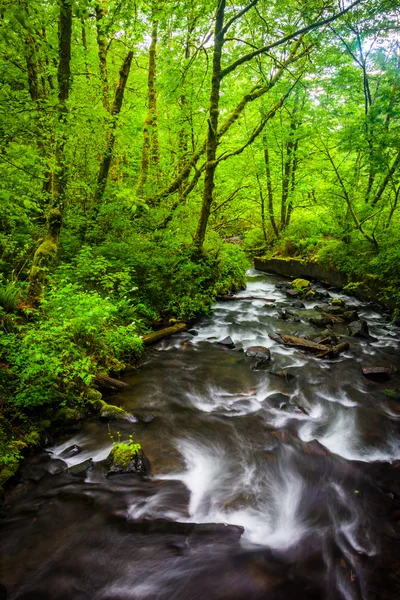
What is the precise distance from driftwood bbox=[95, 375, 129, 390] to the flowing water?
0.20m

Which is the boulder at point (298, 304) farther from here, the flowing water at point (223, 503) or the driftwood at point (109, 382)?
the driftwood at point (109, 382)

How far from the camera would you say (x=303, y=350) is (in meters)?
7.14

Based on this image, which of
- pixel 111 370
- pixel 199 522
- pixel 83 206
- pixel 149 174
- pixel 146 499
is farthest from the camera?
pixel 149 174

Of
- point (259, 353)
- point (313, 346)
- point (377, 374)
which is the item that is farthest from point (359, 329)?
point (259, 353)

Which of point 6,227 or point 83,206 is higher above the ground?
point 83,206

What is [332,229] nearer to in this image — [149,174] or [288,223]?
[288,223]

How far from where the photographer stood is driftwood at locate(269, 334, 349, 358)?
6805mm

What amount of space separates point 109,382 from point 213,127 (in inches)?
293

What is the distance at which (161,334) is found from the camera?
7.26 m

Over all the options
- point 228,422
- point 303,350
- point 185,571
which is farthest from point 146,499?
point 303,350

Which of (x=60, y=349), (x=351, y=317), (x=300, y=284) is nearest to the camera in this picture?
(x=60, y=349)

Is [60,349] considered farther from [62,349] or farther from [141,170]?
[141,170]

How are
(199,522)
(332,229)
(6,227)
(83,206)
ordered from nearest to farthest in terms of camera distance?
1. (199,522)
2. (6,227)
3. (83,206)
4. (332,229)

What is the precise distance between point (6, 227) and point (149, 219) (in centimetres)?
367
